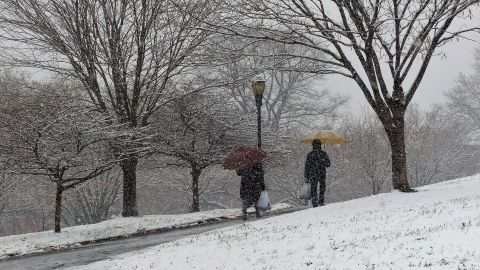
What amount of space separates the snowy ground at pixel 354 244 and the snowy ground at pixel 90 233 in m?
3.14

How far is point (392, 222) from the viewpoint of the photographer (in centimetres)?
810

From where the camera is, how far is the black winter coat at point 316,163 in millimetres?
13609

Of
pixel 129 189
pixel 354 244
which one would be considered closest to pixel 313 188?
pixel 129 189

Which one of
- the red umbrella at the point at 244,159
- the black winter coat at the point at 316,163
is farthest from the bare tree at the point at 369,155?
the red umbrella at the point at 244,159

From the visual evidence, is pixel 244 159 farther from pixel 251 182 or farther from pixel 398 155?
pixel 398 155

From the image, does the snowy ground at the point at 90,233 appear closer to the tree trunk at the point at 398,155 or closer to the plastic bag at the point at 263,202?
the plastic bag at the point at 263,202

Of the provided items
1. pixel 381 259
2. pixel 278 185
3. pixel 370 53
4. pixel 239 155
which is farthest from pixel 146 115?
pixel 278 185

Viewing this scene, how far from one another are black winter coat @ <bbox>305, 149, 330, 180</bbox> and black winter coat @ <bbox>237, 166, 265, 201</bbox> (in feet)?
4.19

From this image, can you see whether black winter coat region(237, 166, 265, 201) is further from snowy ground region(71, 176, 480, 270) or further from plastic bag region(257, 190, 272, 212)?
snowy ground region(71, 176, 480, 270)

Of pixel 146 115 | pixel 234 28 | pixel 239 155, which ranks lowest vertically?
pixel 239 155

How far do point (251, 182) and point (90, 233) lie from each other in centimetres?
462

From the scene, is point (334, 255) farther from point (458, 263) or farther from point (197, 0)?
point (197, 0)

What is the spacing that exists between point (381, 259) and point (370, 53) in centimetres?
811

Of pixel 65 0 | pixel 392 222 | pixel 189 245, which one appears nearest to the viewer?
pixel 392 222
